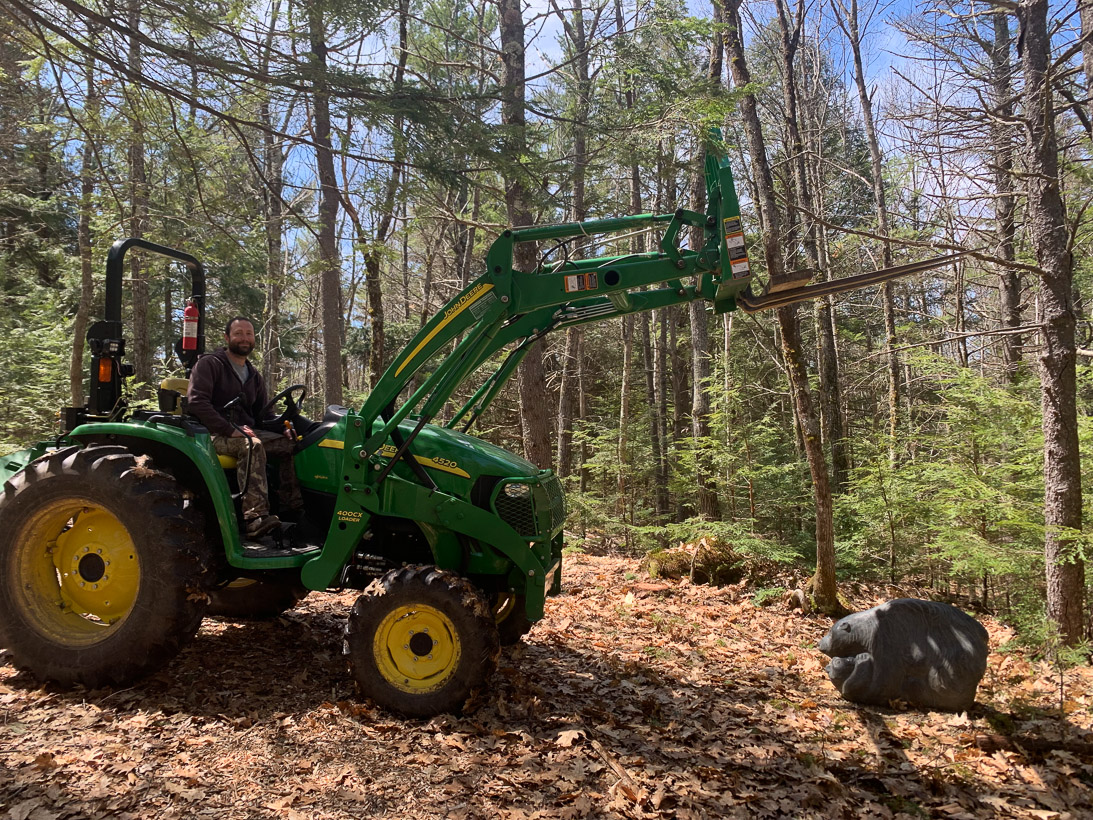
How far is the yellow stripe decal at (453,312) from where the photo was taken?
425 centimetres

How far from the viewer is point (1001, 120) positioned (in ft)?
17.5

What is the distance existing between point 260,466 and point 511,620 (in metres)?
2.13

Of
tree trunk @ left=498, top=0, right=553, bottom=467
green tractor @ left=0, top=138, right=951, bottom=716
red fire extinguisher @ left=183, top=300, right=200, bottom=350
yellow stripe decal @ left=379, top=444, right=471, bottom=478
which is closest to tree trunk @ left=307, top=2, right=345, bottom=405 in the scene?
tree trunk @ left=498, top=0, right=553, bottom=467

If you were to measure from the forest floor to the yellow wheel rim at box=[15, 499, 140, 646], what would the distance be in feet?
1.47

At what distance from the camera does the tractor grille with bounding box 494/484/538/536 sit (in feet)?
14.2

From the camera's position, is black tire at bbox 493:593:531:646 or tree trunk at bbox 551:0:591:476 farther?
tree trunk at bbox 551:0:591:476

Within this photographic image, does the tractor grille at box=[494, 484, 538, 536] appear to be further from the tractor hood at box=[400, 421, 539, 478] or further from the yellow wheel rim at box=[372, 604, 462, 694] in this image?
the yellow wheel rim at box=[372, 604, 462, 694]

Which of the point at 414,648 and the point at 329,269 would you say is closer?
the point at 414,648

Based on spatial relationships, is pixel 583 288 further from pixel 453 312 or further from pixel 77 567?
pixel 77 567

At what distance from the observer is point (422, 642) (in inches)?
158

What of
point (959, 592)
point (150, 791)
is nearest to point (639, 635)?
point (150, 791)

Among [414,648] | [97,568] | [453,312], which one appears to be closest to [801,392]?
[453,312]

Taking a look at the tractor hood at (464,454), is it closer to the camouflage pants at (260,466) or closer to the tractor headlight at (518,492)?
the tractor headlight at (518,492)

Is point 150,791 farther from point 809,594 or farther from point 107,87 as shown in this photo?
point 809,594
